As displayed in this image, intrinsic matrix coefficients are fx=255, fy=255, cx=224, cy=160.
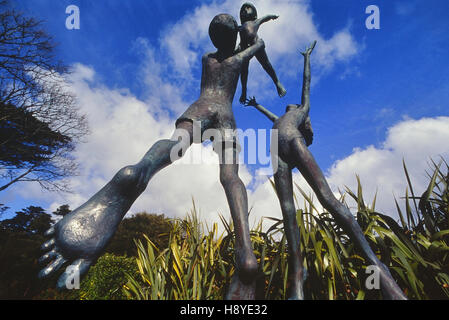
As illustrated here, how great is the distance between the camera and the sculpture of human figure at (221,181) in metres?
1.31

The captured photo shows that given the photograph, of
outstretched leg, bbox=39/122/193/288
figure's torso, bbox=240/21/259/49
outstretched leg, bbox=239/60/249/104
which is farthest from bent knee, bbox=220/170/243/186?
figure's torso, bbox=240/21/259/49

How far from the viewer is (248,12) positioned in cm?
265

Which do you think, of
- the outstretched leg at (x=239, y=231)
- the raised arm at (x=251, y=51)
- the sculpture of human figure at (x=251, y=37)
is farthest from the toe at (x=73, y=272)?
the sculpture of human figure at (x=251, y=37)

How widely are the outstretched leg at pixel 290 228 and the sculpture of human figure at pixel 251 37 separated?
3.34 feet

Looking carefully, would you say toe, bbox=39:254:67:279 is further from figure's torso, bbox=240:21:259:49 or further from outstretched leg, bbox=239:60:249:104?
figure's torso, bbox=240:21:259:49

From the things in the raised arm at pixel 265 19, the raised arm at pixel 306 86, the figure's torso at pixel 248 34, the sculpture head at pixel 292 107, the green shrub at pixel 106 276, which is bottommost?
the green shrub at pixel 106 276

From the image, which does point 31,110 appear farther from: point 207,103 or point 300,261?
point 300,261

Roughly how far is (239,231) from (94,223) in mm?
842

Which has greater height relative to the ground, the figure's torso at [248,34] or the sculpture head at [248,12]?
the sculpture head at [248,12]

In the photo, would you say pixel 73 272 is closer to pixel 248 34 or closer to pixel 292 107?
pixel 292 107

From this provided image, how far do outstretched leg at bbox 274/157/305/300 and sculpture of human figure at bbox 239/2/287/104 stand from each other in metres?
1.02

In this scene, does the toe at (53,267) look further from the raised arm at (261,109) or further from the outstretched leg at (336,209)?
the raised arm at (261,109)

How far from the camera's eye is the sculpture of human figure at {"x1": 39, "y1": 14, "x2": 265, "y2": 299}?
131cm

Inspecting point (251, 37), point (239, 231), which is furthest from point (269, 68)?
point (239, 231)
